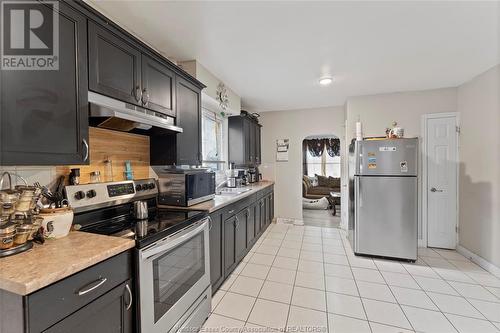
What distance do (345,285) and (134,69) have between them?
285 cm

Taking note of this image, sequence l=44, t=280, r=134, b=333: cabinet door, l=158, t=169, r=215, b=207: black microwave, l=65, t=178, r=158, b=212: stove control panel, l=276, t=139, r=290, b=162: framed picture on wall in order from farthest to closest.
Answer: l=276, t=139, r=290, b=162: framed picture on wall → l=158, t=169, r=215, b=207: black microwave → l=65, t=178, r=158, b=212: stove control panel → l=44, t=280, r=134, b=333: cabinet door

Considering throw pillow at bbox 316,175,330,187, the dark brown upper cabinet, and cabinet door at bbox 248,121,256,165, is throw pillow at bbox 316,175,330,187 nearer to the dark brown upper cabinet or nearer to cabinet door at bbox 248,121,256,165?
cabinet door at bbox 248,121,256,165

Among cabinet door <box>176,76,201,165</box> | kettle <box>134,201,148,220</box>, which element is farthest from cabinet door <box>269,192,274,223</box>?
kettle <box>134,201,148,220</box>

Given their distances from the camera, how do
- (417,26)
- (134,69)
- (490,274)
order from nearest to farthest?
(134,69) → (417,26) → (490,274)

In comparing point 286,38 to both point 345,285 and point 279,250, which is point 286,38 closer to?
point 345,285

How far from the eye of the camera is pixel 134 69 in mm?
1637

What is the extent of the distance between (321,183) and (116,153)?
6634mm

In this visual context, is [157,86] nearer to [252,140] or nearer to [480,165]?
[252,140]

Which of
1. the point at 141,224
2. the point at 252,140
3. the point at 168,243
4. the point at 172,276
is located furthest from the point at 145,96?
the point at 252,140

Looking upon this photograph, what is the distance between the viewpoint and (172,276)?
1491mm

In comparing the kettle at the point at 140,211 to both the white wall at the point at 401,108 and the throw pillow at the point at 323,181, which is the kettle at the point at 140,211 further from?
the throw pillow at the point at 323,181

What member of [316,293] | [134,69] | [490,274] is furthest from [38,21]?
[490,274]

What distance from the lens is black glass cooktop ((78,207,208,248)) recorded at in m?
1.30

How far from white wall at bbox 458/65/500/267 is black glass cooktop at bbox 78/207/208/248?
3373 millimetres
